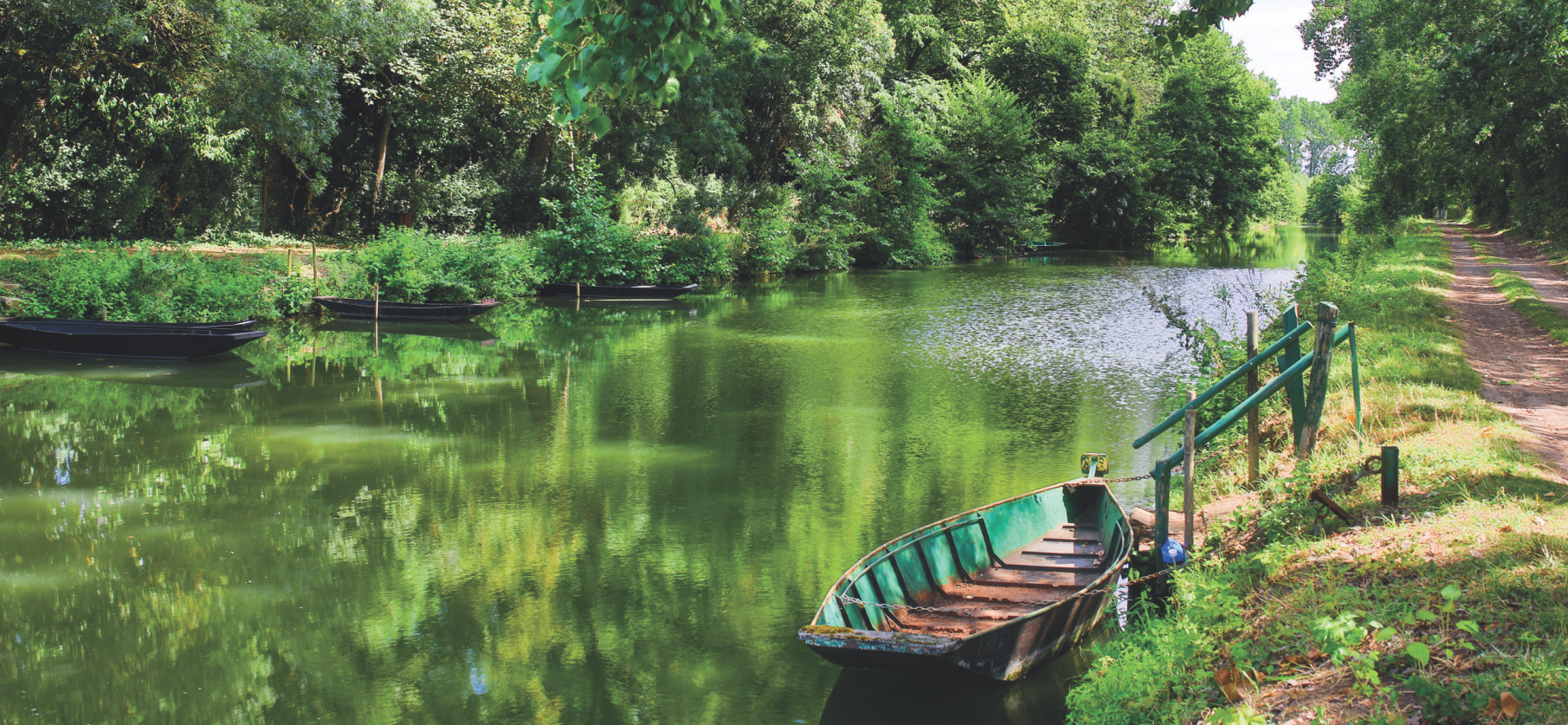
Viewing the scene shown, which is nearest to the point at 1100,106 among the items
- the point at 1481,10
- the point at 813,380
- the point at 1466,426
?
the point at 1481,10

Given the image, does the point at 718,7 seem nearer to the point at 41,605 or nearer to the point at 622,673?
the point at 622,673

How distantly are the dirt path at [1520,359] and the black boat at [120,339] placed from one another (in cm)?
1731

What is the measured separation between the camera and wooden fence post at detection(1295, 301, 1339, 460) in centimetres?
681

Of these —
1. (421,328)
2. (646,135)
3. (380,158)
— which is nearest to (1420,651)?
(421,328)

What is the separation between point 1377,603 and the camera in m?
4.84

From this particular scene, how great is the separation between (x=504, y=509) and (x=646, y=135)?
27201 mm

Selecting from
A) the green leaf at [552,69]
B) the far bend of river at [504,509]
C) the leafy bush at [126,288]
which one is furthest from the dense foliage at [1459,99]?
the leafy bush at [126,288]

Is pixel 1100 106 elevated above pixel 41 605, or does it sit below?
above

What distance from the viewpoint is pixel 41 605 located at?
7.16 metres

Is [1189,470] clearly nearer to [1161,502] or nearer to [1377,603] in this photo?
[1161,502]

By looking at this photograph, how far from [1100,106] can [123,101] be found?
134 ft

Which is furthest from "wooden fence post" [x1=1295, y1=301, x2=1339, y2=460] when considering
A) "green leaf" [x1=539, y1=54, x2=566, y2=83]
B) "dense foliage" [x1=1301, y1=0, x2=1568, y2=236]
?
"dense foliage" [x1=1301, y1=0, x2=1568, y2=236]

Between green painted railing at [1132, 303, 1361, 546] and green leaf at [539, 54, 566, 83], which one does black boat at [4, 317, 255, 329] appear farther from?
green leaf at [539, 54, 566, 83]

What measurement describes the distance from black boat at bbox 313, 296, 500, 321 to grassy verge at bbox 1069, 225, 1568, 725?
19018 mm
